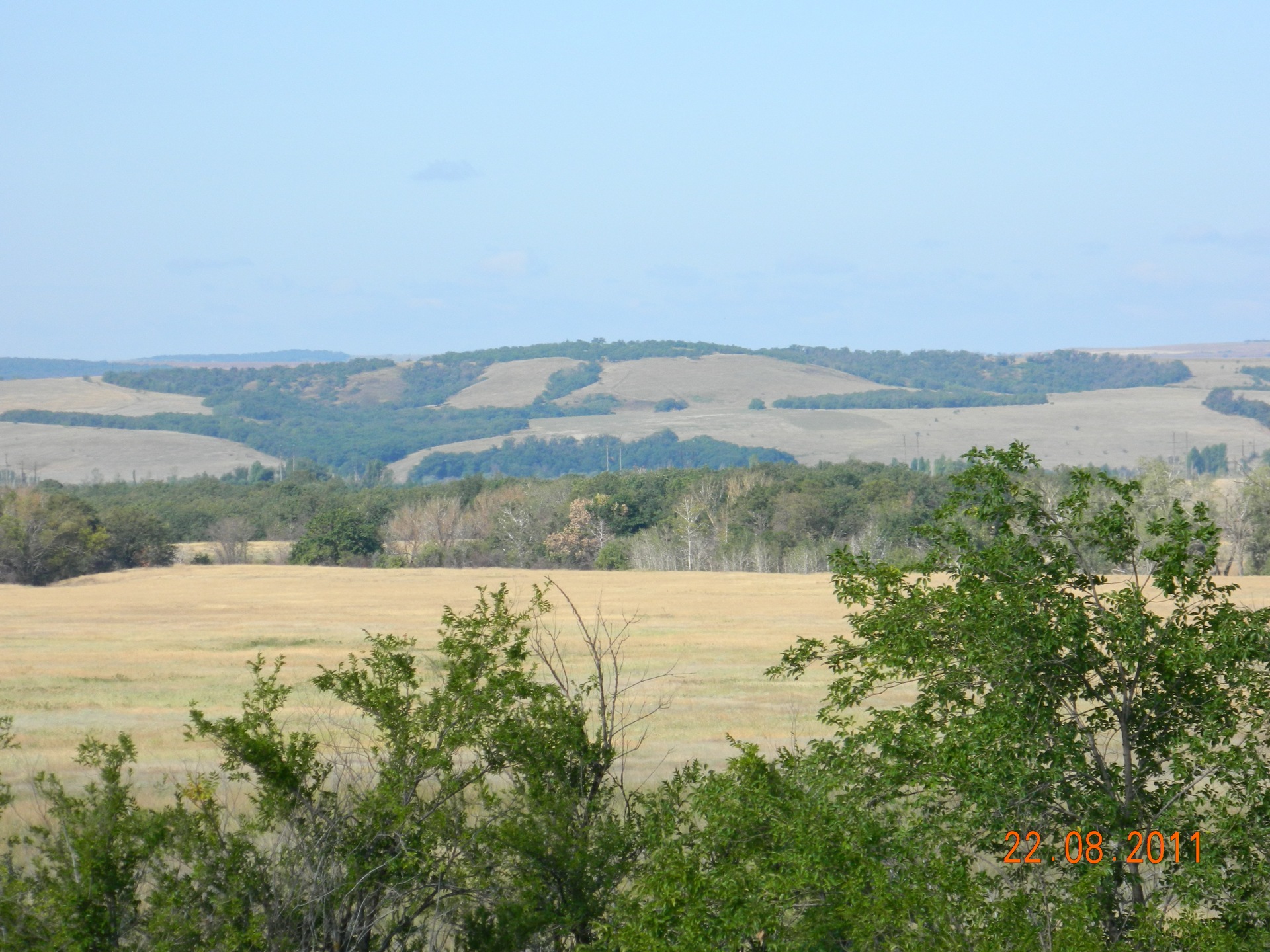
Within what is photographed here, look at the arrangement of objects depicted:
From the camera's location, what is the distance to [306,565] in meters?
93.0

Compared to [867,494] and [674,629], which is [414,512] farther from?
[674,629]

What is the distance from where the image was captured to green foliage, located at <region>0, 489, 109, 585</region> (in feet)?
276

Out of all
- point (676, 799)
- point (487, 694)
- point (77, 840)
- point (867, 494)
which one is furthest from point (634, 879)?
point (867, 494)

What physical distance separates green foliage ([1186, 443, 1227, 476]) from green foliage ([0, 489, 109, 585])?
→ 486 feet

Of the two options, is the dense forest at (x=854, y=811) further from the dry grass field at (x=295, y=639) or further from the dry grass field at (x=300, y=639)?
the dry grass field at (x=295, y=639)

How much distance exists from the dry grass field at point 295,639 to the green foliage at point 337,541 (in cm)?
1055

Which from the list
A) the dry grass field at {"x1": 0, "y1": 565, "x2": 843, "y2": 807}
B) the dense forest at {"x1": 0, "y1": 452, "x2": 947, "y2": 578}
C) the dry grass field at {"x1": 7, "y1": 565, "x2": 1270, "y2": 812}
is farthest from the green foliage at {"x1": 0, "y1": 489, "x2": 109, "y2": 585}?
the dry grass field at {"x1": 0, "y1": 565, "x2": 843, "y2": 807}

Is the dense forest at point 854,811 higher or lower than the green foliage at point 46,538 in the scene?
higher

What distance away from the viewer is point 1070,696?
8.56 metres

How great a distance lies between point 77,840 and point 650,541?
307 ft

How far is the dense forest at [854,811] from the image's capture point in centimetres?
735

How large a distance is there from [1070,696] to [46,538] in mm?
88324

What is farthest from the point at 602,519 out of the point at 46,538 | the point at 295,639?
the point at 295,639
